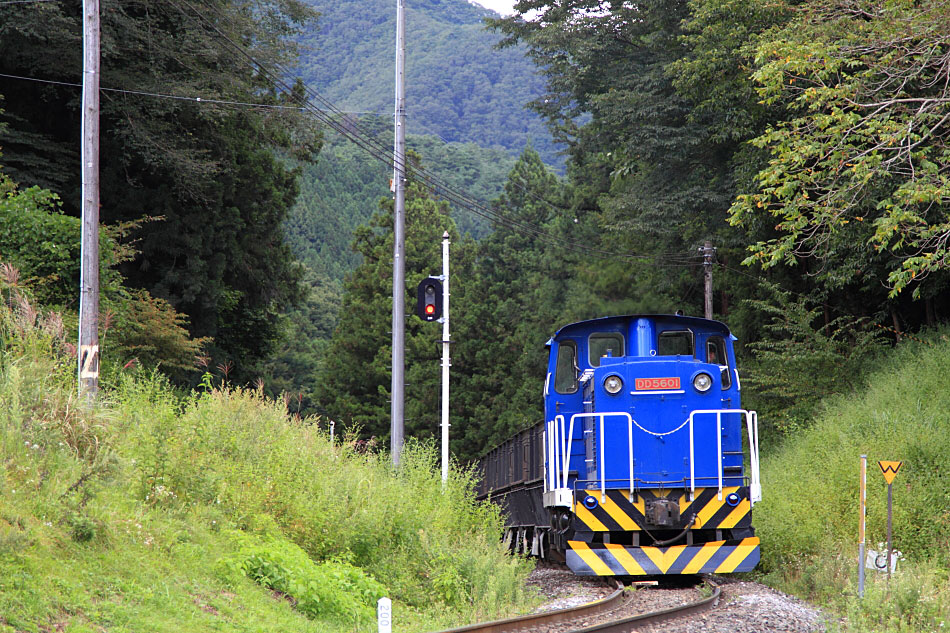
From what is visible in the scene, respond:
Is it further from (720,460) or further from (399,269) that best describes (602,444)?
(399,269)

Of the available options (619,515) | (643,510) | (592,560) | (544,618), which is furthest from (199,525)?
(643,510)

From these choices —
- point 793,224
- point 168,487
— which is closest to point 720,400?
point 793,224

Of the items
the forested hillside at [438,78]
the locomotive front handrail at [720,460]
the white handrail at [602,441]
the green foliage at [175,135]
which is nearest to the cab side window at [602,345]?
the white handrail at [602,441]

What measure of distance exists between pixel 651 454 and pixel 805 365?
472 inches

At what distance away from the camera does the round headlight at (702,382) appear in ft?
36.8

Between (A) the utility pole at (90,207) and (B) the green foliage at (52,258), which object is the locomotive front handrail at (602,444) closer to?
(A) the utility pole at (90,207)

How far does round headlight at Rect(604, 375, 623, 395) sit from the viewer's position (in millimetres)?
11117

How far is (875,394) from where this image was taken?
17.4 m

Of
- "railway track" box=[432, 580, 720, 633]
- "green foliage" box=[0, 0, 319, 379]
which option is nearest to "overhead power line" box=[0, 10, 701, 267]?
"green foliage" box=[0, 0, 319, 379]

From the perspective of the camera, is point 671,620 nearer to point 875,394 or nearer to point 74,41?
point 875,394

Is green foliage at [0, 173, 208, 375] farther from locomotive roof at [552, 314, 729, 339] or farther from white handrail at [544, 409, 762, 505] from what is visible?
locomotive roof at [552, 314, 729, 339]

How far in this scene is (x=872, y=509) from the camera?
38.5 feet

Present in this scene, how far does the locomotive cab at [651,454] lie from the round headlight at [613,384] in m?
0.01

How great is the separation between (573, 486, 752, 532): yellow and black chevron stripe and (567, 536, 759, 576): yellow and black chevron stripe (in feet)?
0.81
